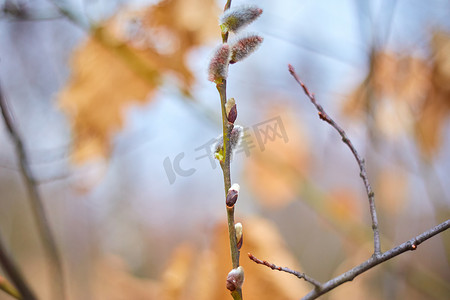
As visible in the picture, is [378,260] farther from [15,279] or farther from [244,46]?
[15,279]

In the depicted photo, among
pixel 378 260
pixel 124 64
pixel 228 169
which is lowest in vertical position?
pixel 378 260

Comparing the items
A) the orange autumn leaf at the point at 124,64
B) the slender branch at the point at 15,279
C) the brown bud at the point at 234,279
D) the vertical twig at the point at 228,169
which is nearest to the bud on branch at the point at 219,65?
the vertical twig at the point at 228,169

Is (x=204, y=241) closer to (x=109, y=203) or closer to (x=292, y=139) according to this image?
(x=292, y=139)

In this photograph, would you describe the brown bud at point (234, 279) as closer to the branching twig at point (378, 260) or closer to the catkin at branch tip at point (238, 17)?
the branching twig at point (378, 260)

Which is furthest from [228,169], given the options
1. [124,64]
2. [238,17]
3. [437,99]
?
[437,99]

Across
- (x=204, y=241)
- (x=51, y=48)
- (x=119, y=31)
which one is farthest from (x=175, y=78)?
(x=51, y=48)

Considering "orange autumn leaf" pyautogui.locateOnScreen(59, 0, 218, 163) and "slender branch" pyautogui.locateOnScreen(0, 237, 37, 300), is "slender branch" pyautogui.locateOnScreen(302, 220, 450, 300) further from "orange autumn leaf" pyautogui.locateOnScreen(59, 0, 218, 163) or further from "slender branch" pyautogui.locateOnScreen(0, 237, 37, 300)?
"orange autumn leaf" pyautogui.locateOnScreen(59, 0, 218, 163)

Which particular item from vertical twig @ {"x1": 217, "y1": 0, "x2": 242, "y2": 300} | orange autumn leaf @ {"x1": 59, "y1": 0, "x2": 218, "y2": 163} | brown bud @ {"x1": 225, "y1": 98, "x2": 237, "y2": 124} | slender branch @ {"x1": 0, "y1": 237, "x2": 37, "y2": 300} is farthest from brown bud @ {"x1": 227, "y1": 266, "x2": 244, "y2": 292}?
orange autumn leaf @ {"x1": 59, "y1": 0, "x2": 218, "y2": 163}
